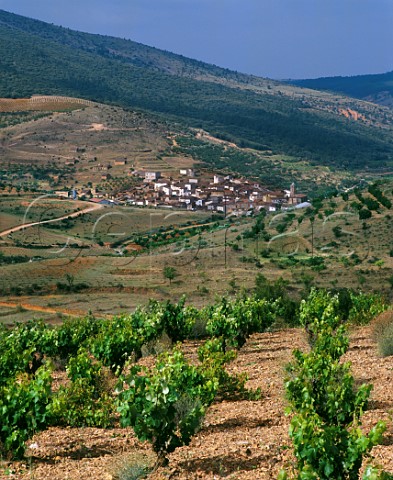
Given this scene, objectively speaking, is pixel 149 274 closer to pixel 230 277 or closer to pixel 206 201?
pixel 230 277

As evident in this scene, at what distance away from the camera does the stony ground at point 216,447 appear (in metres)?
9.27

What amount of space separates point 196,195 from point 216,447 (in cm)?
7741

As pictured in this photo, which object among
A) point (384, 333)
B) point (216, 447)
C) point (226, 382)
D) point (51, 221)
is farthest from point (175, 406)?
point (51, 221)

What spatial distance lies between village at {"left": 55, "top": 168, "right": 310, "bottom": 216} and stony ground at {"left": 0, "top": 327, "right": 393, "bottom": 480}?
64.2 meters

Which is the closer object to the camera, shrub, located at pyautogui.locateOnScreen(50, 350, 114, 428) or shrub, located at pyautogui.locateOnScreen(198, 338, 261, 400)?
shrub, located at pyautogui.locateOnScreen(50, 350, 114, 428)

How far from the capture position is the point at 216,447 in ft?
33.7

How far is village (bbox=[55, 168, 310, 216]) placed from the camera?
3228 inches

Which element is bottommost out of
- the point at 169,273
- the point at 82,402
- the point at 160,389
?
the point at 169,273

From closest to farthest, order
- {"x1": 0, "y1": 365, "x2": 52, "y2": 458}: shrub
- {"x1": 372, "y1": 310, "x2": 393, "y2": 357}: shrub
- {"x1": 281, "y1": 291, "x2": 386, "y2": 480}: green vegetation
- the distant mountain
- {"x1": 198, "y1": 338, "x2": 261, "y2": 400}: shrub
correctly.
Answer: {"x1": 281, "y1": 291, "x2": 386, "y2": 480}: green vegetation
{"x1": 0, "y1": 365, "x2": 52, "y2": 458}: shrub
{"x1": 198, "y1": 338, "x2": 261, "y2": 400}: shrub
{"x1": 372, "y1": 310, "x2": 393, "y2": 357}: shrub
the distant mountain

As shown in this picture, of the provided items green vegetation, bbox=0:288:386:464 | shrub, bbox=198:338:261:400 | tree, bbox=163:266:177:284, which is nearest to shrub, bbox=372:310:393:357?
green vegetation, bbox=0:288:386:464

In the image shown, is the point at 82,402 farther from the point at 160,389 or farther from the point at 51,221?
the point at 51,221

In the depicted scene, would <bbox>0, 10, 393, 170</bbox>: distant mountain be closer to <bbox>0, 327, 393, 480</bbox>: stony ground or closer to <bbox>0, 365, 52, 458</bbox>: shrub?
<bbox>0, 327, 393, 480</bbox>: stony ground

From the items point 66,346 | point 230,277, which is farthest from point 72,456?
point 230,277

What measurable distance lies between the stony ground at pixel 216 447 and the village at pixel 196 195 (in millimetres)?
64196
